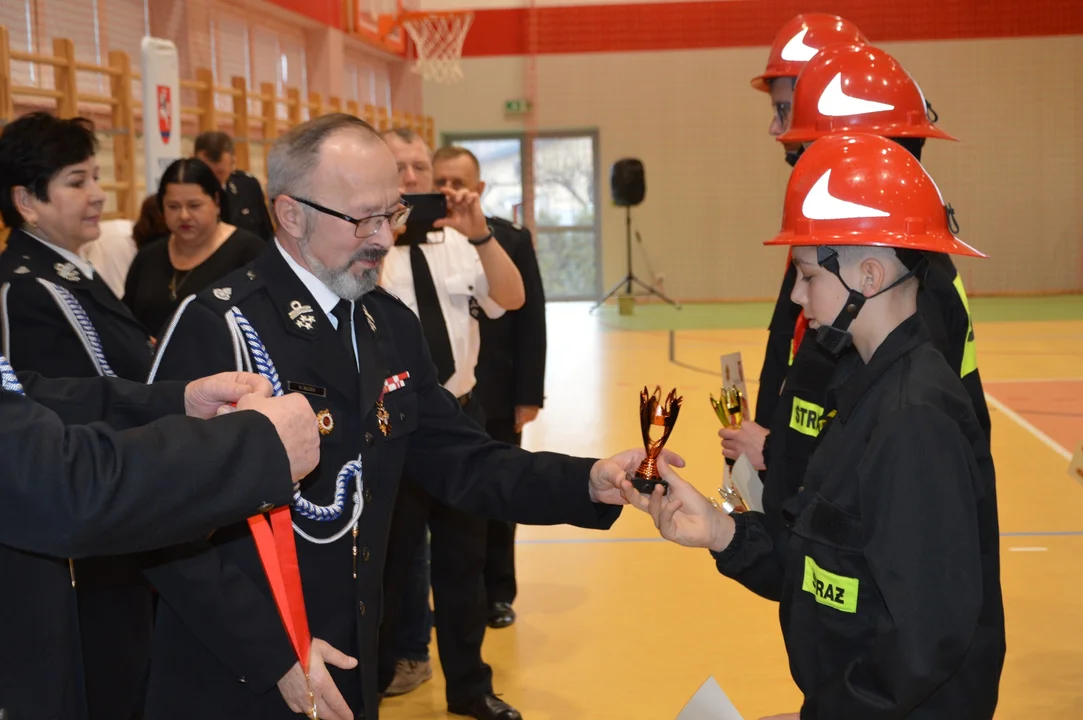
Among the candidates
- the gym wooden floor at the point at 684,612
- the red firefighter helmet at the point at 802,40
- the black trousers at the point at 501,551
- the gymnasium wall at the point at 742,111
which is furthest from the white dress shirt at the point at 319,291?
the gymnasium wall at the point at 742,111

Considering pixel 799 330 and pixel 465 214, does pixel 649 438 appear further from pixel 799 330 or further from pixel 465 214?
pixel 465 214

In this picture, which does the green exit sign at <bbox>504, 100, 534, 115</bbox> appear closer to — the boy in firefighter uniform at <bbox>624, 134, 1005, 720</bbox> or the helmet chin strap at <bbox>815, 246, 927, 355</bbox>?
the boy in firefighter uniform at <bbox>624, 134, 1005, 720</bbox>

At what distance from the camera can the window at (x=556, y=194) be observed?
1870cm

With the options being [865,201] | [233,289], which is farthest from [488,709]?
[865,201]

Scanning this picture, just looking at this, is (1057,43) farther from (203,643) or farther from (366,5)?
(203,643)

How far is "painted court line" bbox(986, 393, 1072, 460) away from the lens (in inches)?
305

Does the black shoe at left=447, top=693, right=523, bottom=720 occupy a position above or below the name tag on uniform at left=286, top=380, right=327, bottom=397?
below

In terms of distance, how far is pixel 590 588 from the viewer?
5.45 metres

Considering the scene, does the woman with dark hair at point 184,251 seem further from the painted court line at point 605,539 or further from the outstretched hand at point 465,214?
the painted court line at point 605,539

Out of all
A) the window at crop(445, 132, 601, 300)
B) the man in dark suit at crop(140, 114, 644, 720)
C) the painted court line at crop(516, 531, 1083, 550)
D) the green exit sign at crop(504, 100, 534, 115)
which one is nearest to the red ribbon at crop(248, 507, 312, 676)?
the man in dark suit at crop(140, 114, 644, 720)

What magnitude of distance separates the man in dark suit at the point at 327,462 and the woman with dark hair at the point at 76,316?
3.38ft

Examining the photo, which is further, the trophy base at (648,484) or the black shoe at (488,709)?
the black shoe at (488,709)

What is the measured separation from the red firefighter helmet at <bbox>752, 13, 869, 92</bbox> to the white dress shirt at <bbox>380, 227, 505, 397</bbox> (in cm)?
126

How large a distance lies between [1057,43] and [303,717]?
18592 mm
